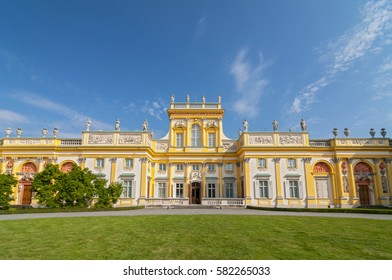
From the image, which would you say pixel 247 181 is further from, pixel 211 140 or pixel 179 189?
pixel 179 189

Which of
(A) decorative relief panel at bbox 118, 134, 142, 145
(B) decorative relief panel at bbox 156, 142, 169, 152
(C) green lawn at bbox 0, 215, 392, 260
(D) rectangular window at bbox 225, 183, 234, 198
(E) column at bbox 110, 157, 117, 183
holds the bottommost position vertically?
(C) green lawn at bbox 0, 215, 392, 260

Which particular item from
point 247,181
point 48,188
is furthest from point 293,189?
point 48,188

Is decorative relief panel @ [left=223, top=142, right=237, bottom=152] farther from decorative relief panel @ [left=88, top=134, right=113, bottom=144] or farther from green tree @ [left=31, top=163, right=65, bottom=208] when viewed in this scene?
green tree @ [left=31, top=163, right=65, bottom=208]

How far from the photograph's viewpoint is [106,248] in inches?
256

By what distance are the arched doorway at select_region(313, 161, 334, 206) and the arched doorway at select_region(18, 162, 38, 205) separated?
A: 3677 cm

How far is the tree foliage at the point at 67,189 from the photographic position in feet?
69.6

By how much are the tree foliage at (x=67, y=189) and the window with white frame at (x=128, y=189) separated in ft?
15.3

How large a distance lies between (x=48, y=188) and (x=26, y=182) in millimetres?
11018

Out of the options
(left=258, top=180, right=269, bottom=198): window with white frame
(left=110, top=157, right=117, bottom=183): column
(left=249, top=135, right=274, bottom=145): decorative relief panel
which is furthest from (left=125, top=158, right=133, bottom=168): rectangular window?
(left=258, top=180, right=269, bottom=198): window with white frame

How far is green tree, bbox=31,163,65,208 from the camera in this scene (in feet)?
68.9

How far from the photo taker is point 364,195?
28.1 m

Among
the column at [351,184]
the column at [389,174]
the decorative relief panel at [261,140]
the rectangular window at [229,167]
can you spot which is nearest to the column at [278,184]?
the decorative relief panel at [261,140]

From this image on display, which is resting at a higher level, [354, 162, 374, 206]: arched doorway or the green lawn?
[354, 162, 374, 206]: arched doorway

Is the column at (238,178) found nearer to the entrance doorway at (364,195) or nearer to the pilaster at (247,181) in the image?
the pilaster at (247,181)
